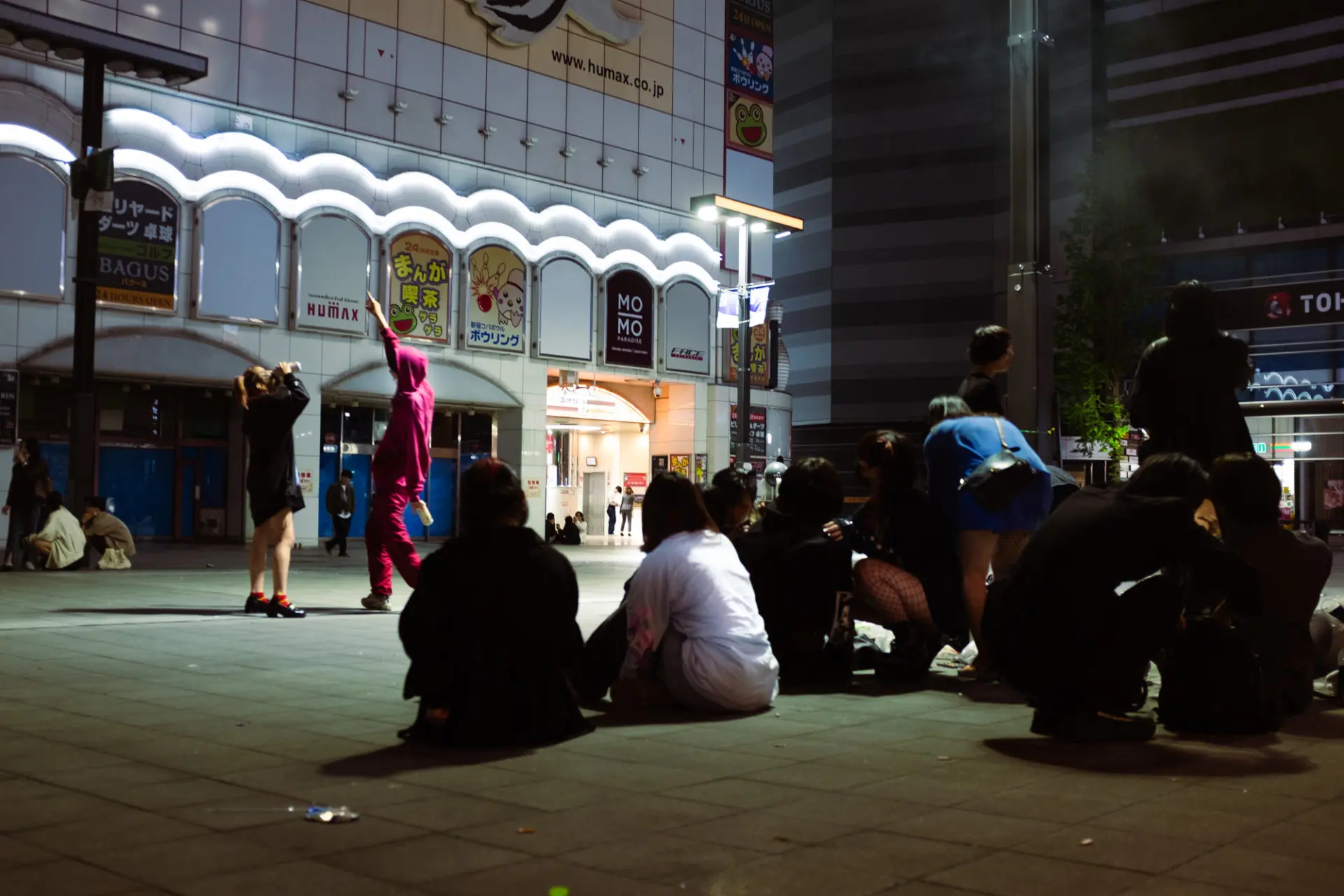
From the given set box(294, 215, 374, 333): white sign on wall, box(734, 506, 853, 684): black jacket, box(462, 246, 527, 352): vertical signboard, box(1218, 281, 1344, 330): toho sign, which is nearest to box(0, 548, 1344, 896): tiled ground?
box(734, 506, 853, 684): black jacket

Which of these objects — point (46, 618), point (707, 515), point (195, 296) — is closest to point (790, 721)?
point (707, 515)

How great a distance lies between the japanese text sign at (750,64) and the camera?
104 feet

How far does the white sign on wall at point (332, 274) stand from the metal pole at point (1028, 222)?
58.4ft

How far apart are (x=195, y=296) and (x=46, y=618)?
14.0 metres

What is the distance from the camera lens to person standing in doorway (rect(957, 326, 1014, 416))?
6734mm

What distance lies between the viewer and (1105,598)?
181 inches

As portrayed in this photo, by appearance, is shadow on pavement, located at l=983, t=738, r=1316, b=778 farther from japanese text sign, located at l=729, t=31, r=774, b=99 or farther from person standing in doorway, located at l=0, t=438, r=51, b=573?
japanese text sign, located at l=729, t=31, r=774, b=99

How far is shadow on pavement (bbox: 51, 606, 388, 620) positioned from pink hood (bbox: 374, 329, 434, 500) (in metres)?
1.05

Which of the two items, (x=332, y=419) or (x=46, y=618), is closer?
(x=46, y=618)

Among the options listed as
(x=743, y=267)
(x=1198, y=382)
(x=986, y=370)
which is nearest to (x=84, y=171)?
(x=743, y=267)

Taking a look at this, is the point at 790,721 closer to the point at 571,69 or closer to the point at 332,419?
the point at 332,419

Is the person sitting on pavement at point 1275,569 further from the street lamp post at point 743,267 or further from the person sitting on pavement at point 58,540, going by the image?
the street lamp post at point 743,267

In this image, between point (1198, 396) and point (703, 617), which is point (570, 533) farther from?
point (703, 617)

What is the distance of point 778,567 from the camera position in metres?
6.10
